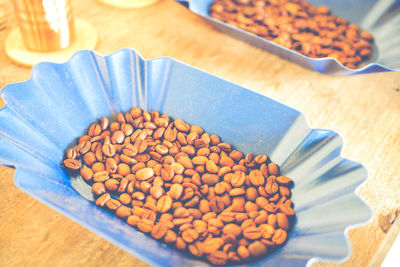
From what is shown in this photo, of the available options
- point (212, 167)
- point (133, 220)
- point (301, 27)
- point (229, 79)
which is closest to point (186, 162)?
point (212, 167)

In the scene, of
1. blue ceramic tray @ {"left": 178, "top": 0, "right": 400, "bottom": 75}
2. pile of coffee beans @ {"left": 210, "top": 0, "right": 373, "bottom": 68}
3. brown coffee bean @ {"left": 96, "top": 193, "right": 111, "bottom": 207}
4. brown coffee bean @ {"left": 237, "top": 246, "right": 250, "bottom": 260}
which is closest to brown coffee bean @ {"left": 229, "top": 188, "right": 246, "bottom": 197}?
brown coffee bean @ {"left": 237, "top": 246, "right": 250, "bottom": 260}

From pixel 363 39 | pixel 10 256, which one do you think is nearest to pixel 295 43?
pixel 363 39

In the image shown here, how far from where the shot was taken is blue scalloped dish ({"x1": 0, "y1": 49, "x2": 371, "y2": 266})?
480 mm

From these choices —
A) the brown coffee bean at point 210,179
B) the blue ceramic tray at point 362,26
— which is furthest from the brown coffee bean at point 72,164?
the blue ceramic tray at point 362,26

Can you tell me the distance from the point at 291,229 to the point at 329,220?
0.08m

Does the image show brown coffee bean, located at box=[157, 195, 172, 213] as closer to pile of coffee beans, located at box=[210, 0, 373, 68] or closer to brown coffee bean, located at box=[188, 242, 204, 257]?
brown coffee bean, located at box=[188, 242, 204, 257]

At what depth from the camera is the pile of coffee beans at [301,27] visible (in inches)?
37.1

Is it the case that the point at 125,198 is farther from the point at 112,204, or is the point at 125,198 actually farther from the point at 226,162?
the point at 226,162

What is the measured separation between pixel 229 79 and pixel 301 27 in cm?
28

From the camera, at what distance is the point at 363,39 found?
1.02 metres

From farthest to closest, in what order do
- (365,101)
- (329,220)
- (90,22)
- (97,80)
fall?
1. (90,22)
2. (365,101)
3. (97,80)
4. (329,220)

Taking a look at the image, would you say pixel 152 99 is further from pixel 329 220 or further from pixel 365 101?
pixel 365 101

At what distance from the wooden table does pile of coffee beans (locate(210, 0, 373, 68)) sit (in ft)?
0.16

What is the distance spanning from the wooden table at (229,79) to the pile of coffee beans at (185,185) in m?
0.08
